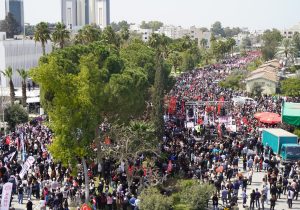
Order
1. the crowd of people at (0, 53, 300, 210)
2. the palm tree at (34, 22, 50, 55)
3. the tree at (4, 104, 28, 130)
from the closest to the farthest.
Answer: the crowd of people at (0, 53, 300, 210) → the tree at (4, 104, 28, 130) → the palm tree at (34, 22, 50, 55)

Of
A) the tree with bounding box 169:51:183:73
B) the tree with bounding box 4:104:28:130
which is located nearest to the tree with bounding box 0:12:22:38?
the tree with bounding box 169:51:183:73

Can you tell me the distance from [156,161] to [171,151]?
9.41 ft

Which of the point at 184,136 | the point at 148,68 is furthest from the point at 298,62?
the point at 184,136

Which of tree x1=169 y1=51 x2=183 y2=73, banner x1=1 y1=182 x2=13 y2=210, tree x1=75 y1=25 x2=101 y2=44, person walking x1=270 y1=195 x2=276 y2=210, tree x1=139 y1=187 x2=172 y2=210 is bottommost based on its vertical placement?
person walking x1=270 y1=195 x2=276 y2=210

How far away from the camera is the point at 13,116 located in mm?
42062

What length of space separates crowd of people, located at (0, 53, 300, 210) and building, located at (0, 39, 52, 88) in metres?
30.2

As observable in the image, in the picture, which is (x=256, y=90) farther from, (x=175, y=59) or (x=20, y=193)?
(x=20, y=193)

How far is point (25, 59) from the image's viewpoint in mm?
73875

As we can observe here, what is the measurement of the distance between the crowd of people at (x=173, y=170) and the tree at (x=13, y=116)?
12.6 feet

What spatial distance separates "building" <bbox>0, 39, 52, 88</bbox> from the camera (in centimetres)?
6625

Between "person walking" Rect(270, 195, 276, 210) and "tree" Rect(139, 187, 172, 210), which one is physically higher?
"tree" Rect(139, 187, 172, 210)

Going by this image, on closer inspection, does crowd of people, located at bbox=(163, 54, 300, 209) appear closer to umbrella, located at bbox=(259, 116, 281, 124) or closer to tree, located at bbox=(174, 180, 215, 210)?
tree, located at bbox=(174, 180, 215, 210)

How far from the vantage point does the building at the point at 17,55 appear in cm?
6625

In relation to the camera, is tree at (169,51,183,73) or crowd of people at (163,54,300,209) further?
tree at (169,51,183,73)
